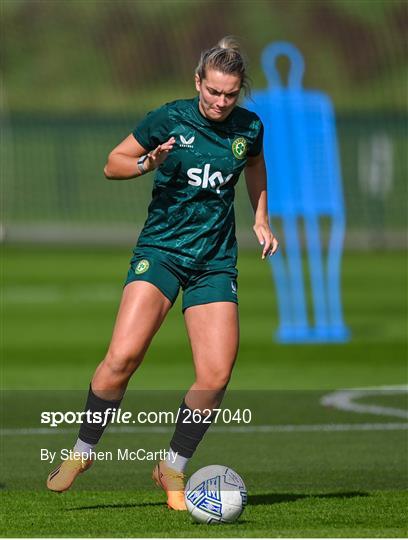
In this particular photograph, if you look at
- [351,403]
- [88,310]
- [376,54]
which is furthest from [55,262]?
[351,403]

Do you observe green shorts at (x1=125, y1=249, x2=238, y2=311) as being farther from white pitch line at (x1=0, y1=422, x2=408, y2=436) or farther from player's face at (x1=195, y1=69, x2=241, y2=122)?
white pitch line at (x1=0, y1=422, x2=408, y2=436)

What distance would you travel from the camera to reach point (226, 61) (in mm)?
7887

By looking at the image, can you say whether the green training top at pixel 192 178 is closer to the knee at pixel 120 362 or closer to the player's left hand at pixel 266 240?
the player's left hand at pixel 266 240

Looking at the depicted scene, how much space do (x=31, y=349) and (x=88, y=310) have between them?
4680 mm

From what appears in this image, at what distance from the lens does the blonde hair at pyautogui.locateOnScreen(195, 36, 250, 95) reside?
7.87m

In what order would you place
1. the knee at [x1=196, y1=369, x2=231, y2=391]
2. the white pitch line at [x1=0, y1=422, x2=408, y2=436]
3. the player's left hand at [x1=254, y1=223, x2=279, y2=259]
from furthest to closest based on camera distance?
the white pitch line at [x1=0, y1=422, x2=408, y2=436]
the player's left hand at [x1=254, y1=223, x2=279, y2=259]
the knee at [x1=196, y1=369, x2=231, y2=391]

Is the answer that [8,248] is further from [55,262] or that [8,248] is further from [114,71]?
[114,71]

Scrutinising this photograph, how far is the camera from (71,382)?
1470cm

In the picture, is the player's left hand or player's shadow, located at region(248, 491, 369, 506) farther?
player's shadow, located at region(248, 491, 369, 506)

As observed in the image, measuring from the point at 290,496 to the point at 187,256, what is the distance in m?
1.67

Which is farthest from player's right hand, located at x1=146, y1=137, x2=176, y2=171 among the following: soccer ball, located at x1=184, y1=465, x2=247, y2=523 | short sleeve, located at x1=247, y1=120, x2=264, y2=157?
soccer ball, located at x1=184, y1=465, x2=247, y2=523

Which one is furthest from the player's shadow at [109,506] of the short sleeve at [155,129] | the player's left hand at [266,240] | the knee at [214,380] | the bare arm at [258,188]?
the short sleeve at [155,129]

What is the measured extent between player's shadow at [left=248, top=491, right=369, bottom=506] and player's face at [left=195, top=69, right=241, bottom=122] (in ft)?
7.37

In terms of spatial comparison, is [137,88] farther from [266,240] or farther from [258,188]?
[266,240]
